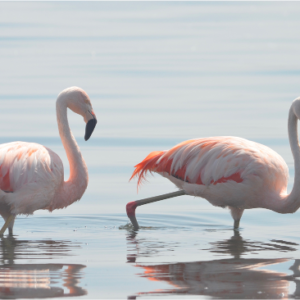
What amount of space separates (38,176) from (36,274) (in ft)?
5.40

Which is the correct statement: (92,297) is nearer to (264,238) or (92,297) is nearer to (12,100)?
(264,238)

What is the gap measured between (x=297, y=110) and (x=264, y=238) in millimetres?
1352

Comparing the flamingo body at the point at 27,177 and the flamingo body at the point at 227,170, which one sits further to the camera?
the flamingo body at the point at 227,170

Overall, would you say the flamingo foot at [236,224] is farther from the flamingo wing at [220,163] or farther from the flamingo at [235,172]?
the flamingo wing at [220,163]

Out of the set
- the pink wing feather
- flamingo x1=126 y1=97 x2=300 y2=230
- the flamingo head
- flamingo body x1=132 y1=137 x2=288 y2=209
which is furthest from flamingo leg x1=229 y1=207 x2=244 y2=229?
the pink wing feather

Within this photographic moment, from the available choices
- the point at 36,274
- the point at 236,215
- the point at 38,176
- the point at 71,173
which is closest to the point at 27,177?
the point at 38,176

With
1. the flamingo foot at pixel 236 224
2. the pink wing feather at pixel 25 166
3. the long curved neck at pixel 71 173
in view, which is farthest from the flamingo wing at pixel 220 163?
the pink wing feather at pixel 25 166

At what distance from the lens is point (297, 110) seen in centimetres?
715

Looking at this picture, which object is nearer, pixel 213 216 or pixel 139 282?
pixel 139 282

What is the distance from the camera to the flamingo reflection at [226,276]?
4.75 metres

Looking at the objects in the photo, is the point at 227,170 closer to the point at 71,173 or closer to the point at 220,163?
the point at 220,163

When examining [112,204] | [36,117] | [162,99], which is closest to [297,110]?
[112,204]

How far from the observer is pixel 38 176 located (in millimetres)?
6738

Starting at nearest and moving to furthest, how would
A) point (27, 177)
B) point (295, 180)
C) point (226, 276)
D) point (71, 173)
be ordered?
point (226, 276)
point (27, 177)
point (295, 180)
point (71, 173)
